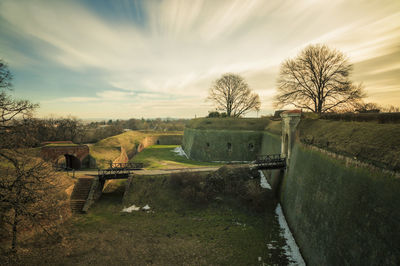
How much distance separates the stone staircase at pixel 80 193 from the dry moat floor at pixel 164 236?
130 cm

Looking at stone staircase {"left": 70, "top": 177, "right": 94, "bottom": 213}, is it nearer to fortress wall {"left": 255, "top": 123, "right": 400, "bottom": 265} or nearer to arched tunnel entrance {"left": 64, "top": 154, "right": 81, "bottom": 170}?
arched tunnel entrance {"left": 64, "top": 154, "right": 81, "bottom": 170}

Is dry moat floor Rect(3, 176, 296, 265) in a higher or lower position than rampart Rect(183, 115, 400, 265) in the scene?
lower

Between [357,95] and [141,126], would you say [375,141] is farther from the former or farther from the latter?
[141,126]

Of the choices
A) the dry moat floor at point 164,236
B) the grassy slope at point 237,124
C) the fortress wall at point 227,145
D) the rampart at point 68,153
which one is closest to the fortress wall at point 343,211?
the dry moat floor at point 164,236

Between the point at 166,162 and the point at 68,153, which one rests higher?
the point at 68,153

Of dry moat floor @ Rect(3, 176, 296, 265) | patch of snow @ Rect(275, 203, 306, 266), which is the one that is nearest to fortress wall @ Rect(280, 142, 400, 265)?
patch of snow @ Rect(275, 203, 306, 266)

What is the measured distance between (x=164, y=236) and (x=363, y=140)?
44.9 feet

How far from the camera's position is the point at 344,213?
8.27 metres

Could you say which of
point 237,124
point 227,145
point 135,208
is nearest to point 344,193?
point 135,208

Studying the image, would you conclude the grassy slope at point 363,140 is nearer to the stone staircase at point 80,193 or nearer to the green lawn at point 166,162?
the green lawn at point 166,162

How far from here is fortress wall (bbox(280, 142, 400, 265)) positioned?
20.9 feet

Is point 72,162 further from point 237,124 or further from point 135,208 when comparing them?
point 237,124

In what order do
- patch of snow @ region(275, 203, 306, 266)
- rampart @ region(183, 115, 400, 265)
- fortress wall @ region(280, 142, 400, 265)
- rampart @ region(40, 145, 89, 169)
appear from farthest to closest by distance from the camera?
1. rampart @ region(40, 145, 89, 169)
2. patch of snow @ region(275, 203, 306, 266)
3. rampart @ region(183, 115, 400, 265)
4. fortress wall @ region(280, 142, 400, 265)

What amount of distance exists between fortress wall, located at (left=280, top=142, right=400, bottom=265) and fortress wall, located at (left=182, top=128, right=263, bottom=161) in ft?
56.0
